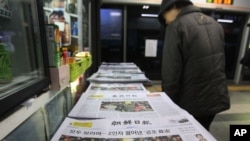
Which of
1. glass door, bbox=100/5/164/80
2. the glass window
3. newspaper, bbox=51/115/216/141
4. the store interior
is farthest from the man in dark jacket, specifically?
glass door, bbox=100/5/164/80

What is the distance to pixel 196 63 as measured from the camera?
3.36 ft

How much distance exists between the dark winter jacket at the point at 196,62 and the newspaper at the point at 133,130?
52cm

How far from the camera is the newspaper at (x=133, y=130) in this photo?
475mm

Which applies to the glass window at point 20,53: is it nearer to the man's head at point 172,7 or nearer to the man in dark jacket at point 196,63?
the man in dark jacket at point 196,63

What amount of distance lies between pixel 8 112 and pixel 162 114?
449 millimetres

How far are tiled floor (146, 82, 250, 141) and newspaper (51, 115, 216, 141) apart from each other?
0.93 meters

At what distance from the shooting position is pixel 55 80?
538 mm

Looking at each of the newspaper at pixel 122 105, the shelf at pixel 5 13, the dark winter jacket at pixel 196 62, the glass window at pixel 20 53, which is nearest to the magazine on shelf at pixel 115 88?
the newspaper at pixel 122 105

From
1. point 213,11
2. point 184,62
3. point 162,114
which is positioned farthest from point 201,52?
point 213,11

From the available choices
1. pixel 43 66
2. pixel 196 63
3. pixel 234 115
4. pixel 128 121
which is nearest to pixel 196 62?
pixel 196 63

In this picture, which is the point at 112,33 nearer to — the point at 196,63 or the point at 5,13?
the point at 196,63

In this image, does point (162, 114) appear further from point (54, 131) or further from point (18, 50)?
point (18, 50)

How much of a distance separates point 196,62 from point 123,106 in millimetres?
558

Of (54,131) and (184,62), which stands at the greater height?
(184,62)
